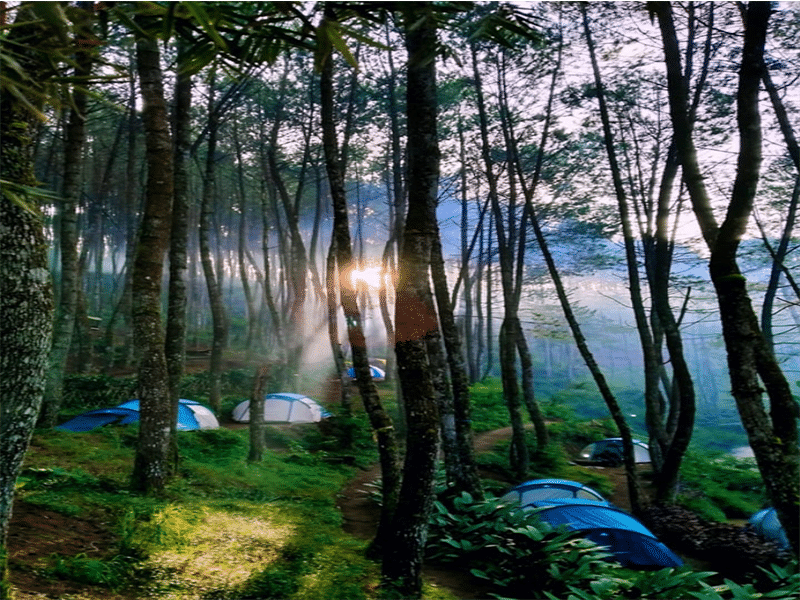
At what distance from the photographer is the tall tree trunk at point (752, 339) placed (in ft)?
16.5

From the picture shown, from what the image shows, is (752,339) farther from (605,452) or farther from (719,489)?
(605,452)

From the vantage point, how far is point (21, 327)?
4.23 m

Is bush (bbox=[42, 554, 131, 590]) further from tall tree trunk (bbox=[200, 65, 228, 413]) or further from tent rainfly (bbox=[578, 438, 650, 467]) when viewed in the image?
tent rainfly (bbox=[578, 438, 650, 467])

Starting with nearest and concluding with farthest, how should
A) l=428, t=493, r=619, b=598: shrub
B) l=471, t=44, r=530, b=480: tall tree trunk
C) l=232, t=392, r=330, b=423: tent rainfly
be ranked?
l=428, t=493, r=619, b=598: shrub
l=471, t=44, r=530, b=480: tall tree trunk
l=232, t=392, r=330, b=423: tent rainfly

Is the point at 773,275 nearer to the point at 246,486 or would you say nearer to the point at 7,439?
the point at 246,486

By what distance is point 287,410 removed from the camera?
18.7m

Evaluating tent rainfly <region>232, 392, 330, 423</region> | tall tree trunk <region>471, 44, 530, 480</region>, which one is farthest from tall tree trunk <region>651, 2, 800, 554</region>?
tent rainfly <region>232, 392, 330, 423</region>

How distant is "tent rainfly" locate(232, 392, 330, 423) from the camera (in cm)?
1855

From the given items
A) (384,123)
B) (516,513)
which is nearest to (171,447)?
(516,513)

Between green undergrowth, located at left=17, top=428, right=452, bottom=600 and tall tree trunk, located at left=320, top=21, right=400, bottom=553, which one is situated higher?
tall tree trunk, located at left=320, top=21, right=400, bottom=553

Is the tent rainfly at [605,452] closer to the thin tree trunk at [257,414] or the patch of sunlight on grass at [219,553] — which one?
the thin tree trunk at [257,414]

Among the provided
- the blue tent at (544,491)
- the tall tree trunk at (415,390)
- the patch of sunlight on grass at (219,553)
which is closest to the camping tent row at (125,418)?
the patch of sunlight on grass at (219,553)

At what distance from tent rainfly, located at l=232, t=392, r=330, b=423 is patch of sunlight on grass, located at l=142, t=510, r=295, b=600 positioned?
35.3 feet

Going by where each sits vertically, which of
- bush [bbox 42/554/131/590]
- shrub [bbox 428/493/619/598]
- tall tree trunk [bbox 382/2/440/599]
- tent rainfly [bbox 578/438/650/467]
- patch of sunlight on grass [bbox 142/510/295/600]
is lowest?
tent rainfly [bbox 578/438/650/467]
